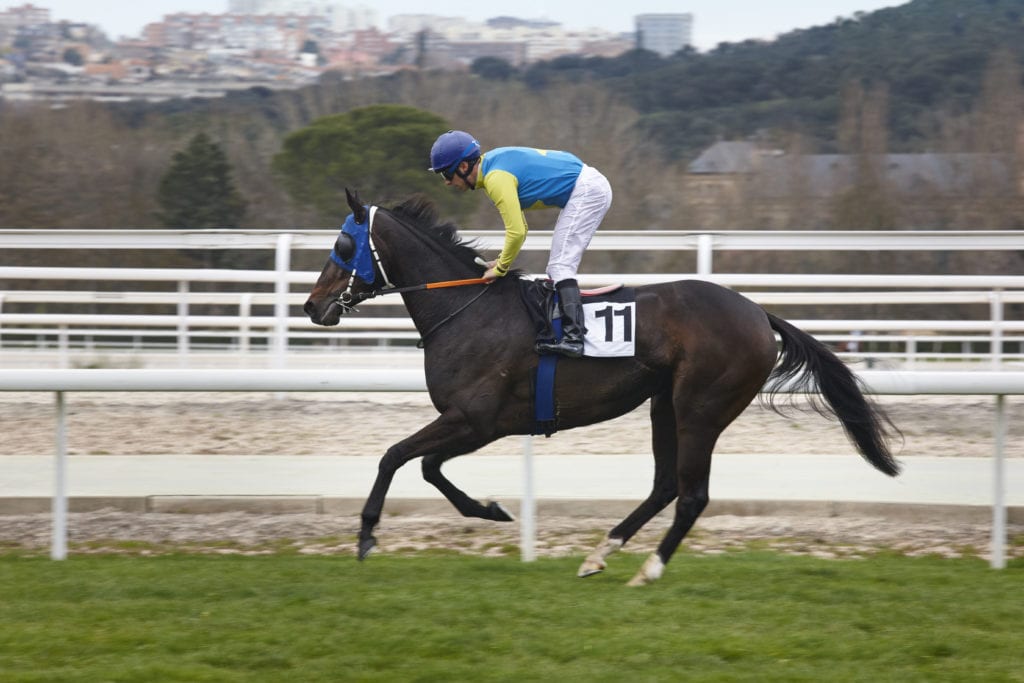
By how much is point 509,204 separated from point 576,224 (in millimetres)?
334

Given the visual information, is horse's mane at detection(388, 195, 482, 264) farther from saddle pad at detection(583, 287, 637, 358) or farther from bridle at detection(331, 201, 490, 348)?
saddle pad at detection(583, 287, 637, 358)

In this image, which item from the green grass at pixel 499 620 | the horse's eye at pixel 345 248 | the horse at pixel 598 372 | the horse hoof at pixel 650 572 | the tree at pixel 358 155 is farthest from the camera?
the tree at pixel 358 155

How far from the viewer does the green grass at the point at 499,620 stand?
130 inches

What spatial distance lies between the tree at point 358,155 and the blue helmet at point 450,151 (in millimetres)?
22637

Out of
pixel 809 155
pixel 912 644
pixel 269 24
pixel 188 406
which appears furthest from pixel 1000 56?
pixel 912 644

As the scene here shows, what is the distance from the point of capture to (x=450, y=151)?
4.62 meters

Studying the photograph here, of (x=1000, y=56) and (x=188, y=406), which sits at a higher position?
(x=1000, y=56)

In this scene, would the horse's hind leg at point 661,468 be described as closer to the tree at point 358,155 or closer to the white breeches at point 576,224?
the white breeches at point 576,224

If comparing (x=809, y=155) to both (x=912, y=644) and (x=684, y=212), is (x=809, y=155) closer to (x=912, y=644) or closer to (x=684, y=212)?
(x=684, y=212)

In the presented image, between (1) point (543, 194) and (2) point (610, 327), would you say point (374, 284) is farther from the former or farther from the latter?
(2) point (610, 327)

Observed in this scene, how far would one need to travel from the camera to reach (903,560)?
15.7 ft

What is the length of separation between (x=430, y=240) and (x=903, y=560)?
2.26m

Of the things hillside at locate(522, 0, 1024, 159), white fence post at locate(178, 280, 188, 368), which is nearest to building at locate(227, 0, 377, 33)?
hillside at locate(522, 0, 1024, 159)

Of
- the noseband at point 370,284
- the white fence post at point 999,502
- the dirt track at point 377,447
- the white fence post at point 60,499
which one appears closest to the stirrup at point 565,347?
the noseband at point 370,284
